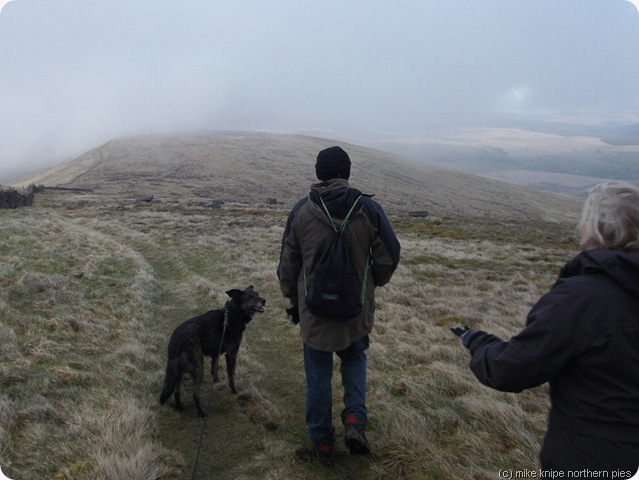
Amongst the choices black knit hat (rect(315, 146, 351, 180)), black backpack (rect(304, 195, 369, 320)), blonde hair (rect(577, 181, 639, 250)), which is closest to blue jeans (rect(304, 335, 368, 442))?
black backpack (rect(304, 195, 369, 320))

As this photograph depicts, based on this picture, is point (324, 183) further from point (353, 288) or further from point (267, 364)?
point (267, 364)

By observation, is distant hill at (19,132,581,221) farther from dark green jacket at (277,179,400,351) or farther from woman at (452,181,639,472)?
woman at (452,181,639,472)

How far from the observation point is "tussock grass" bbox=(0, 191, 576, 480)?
14.6 feet

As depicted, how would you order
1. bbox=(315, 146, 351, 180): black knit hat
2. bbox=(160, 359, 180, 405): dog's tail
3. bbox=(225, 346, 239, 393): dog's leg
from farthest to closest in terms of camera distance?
bbox=(225, 346, 239, 393): dog's leg
bbox=(160, 359, 180, 405): dog's tail
bbox=(315, 146, 351, 180): black knit hat

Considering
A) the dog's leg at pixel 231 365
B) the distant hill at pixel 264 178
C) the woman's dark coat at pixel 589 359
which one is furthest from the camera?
the distant hill at pixel 264 178

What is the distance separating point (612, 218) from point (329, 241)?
237 cm

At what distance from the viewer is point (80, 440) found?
15.1 ft

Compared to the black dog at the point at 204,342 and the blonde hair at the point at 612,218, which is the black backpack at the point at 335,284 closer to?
the blonde hair at the point at 612,218

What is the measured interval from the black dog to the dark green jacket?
2.02 m

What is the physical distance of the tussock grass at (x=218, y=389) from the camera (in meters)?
4.46

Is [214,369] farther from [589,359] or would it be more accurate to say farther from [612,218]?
[612,218]

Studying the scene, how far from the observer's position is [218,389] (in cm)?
662

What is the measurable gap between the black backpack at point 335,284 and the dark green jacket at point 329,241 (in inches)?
3.2

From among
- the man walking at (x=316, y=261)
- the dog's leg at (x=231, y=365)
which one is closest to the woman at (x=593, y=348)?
the man walking at (x=316, y=261)
